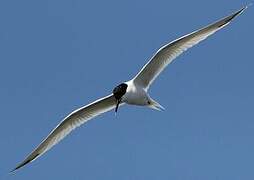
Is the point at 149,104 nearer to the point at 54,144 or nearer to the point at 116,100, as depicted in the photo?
the point at 116,100

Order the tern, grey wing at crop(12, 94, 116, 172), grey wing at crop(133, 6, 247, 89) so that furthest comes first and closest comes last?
grey wing at crop(12, 94, 116, 172) < the tern < grey wing at crop(133, 6, 247, 89)

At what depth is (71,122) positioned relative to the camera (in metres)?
26.7

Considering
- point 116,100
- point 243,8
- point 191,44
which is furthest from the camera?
point 116,100


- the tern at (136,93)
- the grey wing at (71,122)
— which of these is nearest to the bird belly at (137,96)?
the tern at (136,93)

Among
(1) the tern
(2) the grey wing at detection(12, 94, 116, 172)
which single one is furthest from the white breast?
(2) the grey wing at detection(12, 94, 116, 172)

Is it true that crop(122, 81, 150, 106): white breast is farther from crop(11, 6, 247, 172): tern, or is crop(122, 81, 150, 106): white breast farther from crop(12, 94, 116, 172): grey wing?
crop(12, 94, 116, 172): grey wing

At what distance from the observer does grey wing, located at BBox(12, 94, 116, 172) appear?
26.4m

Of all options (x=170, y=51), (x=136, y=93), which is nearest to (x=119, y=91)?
(x=136, y=93)

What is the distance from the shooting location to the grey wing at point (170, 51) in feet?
76.0

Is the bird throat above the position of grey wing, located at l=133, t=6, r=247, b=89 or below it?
below

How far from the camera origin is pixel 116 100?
26.2 m

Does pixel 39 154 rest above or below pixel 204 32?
below

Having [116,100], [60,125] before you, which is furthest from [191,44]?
[60,125]

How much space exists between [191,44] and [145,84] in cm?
205
